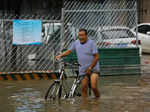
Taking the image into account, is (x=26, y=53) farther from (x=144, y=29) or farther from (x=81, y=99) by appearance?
(x=144, y=29)

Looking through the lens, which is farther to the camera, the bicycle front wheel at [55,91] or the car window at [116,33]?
the car window at [116,33]

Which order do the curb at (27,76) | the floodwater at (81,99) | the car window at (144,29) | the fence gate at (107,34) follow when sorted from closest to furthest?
the floodwater at (81,99) → the curb at (27,76) → the fence gate at (107,34) → the car window at (144,29)

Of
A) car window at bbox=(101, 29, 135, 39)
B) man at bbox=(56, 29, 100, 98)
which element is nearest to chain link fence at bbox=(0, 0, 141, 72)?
car window at bbox=(101, 29, 135, 39)

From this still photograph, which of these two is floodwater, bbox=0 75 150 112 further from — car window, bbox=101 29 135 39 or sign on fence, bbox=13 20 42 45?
car window, bbox=101 29 135 39

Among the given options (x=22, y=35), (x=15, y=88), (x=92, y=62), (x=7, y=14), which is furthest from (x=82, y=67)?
(x=7, y=14)

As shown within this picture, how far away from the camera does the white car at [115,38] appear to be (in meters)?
14.3

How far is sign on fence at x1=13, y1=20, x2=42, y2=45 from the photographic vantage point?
13.3 meters

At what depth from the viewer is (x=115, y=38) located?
48.0 feet

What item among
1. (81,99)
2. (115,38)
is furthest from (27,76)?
(81,99)

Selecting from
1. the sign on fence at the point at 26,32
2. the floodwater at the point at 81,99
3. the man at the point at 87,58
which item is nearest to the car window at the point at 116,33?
the floodwater at the point at 81,99

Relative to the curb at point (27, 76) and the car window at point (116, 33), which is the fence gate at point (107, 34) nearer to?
the car window at point (116, 33)

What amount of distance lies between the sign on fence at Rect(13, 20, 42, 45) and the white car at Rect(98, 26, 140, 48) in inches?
79.1

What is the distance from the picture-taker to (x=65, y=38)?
45.2 feet

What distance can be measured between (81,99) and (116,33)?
5.02 metres
